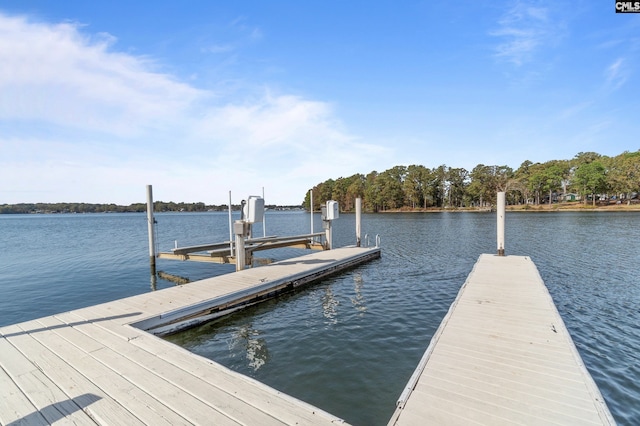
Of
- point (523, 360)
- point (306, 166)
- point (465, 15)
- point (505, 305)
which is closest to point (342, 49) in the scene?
point (465, 15)

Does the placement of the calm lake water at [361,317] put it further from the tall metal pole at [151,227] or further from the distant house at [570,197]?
the distant house at [570,197]

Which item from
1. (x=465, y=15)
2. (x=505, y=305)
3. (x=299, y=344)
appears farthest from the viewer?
(x=465, y=15)

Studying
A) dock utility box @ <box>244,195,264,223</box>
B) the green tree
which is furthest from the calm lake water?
the green tree

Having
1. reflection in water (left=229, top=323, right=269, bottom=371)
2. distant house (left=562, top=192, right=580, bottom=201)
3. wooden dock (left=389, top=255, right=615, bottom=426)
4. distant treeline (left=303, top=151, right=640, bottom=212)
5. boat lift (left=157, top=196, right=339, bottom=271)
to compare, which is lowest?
reflection in water (left=229, top=323, right=269, bottom=371)

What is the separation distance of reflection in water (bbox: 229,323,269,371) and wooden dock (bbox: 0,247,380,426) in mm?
1212

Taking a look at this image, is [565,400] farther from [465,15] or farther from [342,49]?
[342,49]

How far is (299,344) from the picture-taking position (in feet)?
18.4

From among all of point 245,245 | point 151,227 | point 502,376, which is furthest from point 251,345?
point 151,227

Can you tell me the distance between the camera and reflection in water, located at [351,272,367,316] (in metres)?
7.48

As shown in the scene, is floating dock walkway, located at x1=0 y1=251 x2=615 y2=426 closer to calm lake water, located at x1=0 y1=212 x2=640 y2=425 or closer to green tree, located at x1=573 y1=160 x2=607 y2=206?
calm lake water, located at x1=0 y1=212 x2=640 y2=425

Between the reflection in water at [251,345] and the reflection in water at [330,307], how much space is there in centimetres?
162

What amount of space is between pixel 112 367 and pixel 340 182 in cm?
10359

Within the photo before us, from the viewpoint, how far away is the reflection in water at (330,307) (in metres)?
6.86

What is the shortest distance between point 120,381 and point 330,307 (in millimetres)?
5028
